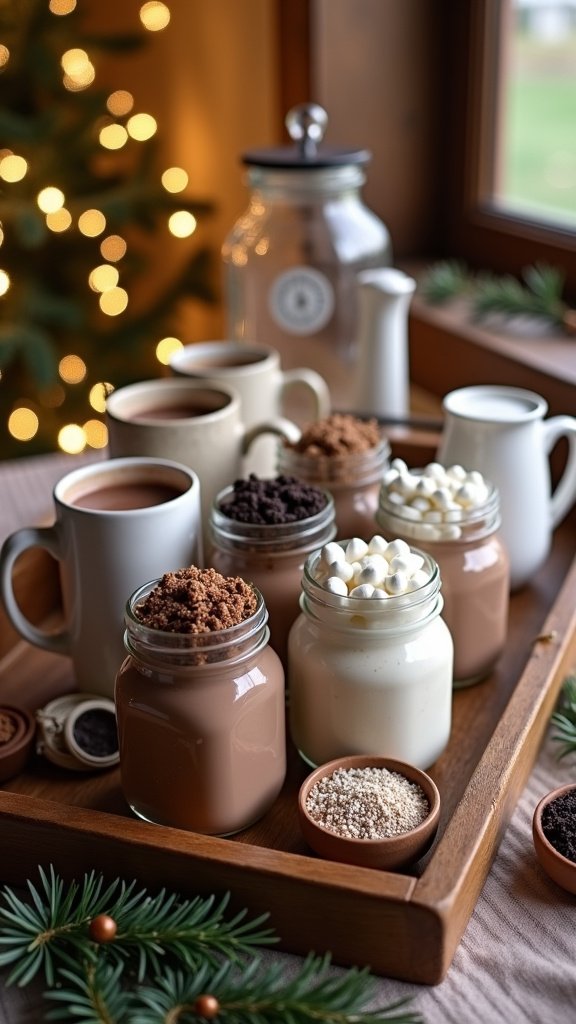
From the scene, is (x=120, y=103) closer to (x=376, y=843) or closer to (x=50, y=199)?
(x=50, y=199)

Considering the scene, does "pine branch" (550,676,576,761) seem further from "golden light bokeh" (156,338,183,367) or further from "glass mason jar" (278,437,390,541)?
"golden light bokeh" (156,338,183,367)

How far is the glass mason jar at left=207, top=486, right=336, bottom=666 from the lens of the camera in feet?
2.38

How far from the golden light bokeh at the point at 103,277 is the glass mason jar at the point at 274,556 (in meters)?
1.45

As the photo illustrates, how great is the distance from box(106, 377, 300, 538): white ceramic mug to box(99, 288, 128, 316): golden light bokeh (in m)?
1.26

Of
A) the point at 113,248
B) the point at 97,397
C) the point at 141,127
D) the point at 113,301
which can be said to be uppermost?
the point at 141,127

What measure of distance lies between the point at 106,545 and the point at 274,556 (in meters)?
0.11

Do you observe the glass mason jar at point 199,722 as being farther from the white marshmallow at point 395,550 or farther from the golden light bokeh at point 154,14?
the golden light bokeh at point 154,14

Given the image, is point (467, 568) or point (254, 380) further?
point (254, 380)

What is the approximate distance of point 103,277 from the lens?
82.5 inches

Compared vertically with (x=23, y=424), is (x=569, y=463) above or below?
above

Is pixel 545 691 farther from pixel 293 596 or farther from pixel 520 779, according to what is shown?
pixel 293 596

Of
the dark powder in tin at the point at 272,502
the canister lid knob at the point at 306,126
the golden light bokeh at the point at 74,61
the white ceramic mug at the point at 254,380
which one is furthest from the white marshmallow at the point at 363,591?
the golden light bokeh at the point at 74,61

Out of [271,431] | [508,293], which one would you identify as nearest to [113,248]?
[508,293]

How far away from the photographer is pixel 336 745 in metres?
0.66
